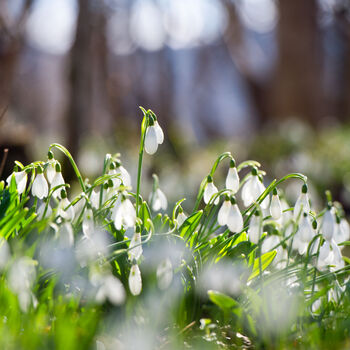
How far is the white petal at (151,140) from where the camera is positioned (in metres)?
1.74

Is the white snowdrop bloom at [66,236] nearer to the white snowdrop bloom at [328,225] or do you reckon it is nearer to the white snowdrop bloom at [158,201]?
the white snowdrop bloom at [158,201]

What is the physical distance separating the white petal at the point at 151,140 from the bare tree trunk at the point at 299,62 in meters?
9.67

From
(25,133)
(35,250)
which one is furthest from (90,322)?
(25,133)

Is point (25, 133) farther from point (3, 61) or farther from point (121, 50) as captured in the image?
point (121, 50)

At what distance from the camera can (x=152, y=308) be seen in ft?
5.28

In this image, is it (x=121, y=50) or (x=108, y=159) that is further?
(x=121, y=50)

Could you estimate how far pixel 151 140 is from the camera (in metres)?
1.75

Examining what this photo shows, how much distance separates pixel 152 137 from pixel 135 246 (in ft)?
1.40

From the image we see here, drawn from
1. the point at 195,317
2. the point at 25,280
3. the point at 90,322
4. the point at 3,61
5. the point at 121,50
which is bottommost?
the point at 195,317

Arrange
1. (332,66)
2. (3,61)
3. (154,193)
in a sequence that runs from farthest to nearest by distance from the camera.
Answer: (332,66), (3,61), (154,193)

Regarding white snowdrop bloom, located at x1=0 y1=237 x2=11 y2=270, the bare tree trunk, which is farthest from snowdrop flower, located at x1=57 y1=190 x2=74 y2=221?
the bare tree trunk

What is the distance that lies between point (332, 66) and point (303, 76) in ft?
41.7

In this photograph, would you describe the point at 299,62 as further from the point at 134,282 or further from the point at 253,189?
the point at 134,282

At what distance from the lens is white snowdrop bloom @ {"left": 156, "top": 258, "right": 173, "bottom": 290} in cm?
151
